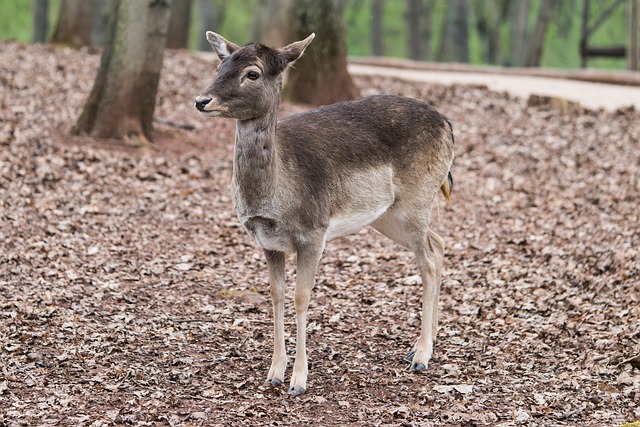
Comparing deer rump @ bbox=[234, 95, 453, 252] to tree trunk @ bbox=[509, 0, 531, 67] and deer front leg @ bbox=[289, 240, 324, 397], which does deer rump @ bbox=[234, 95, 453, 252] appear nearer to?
deer front leg @ bbox=[289, 240, 324, 397]

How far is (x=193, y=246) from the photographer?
944 centimetres

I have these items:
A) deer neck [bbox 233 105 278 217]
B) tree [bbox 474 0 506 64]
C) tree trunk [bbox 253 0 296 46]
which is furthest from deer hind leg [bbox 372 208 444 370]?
tree [bbox 474 0 506 64]

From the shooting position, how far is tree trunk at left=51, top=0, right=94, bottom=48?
1859 cm

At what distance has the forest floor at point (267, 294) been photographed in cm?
607

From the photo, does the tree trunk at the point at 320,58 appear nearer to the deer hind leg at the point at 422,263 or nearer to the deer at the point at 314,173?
the deer at the point at 314,173

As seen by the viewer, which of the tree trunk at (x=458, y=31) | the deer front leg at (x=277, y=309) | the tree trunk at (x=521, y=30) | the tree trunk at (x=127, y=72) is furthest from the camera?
the tree trunk at (x=458, y=31)

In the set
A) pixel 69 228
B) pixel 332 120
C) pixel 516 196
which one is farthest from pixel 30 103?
pixel 332 120

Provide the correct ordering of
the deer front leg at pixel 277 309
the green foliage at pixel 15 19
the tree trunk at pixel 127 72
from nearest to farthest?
the deer front leg at pixel 277 309, the tree trunk at pixel 127 72, the green foliage at pixel 15 19

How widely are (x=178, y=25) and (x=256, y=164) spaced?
17709 mm

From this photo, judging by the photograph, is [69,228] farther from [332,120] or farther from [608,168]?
[608,168]

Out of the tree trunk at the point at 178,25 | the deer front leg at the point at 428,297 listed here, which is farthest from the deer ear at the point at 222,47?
the tree trunk at the point at 178,25

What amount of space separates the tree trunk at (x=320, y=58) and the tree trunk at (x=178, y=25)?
8.13 m

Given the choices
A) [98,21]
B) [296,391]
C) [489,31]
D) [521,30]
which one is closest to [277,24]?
[98,21]

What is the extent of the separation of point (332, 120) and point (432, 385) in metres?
2.00
